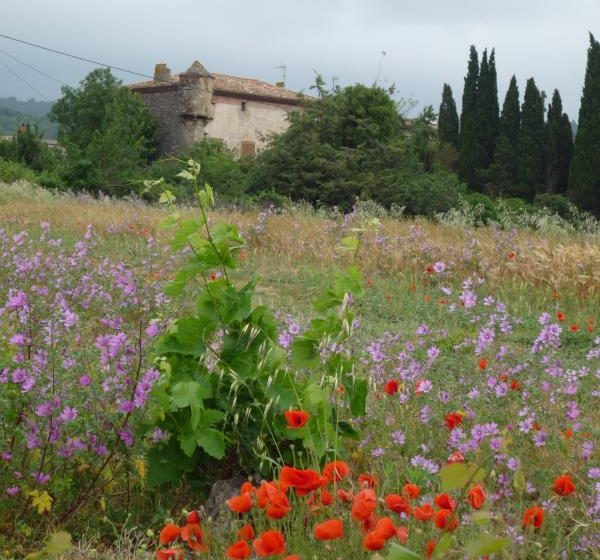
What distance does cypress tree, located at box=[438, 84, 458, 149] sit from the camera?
38781 mm

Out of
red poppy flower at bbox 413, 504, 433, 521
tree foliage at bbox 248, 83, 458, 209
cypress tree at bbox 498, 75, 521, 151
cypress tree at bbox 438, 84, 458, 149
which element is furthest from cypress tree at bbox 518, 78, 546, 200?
red poppy flower at bbox 413, 504, 433, 521

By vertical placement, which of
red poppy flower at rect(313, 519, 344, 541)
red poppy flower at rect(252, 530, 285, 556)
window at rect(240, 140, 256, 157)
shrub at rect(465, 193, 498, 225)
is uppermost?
window at rect(240, 140, 256, 157)

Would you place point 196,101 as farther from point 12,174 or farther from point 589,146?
point 589,146

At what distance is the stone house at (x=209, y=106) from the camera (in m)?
41.1

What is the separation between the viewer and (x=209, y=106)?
41.7 m

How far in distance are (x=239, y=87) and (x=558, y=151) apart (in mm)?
18853

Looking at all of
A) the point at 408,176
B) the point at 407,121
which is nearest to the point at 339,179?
the point at 408,176

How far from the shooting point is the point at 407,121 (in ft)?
67.1

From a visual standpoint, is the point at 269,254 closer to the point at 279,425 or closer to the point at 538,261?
the point at 538,261

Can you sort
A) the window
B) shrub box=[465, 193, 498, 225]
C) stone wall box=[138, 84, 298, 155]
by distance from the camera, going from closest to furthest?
1. shrub box=[465, 193, 498, 225]
2. stone wall box=[138, 84, 298, 155]
3. the window

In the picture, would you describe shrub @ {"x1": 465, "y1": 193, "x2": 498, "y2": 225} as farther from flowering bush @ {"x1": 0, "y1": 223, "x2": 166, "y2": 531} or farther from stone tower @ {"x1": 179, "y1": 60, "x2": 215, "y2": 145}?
stone tower @ {"x1": 179, "y1": 60, "x2": 215, "y2": 145}

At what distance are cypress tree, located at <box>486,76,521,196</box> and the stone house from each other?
11.7 meters

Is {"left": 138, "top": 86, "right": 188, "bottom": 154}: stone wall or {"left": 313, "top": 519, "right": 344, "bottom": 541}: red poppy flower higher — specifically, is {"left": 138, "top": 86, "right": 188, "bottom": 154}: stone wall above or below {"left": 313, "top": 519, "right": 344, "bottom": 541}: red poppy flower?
above

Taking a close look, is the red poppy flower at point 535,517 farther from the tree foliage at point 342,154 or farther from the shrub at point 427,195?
the tree foliage at point 342,154
